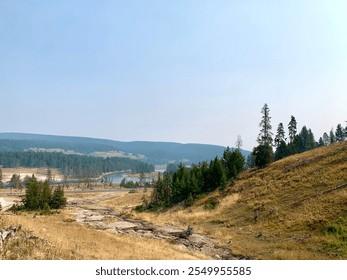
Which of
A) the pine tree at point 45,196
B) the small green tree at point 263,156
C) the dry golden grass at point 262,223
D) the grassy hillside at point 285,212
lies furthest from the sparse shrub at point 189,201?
the pine tree at point 45,196

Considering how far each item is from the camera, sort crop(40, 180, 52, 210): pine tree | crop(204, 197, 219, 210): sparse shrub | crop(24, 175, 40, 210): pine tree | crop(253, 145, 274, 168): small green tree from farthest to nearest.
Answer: crop(40, 180, 52, 210): pine tree
crop(253, 145, 274, 168): small green tree
crop(24, 175, 40, 210): pine tree
crop(204, 197, 219, 210): sparse shrub

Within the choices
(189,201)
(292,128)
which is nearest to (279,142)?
(292,128)

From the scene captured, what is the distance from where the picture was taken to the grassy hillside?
24.6 m

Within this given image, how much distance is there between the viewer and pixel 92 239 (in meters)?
23.5

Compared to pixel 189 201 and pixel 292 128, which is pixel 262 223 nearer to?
pixel 189 201

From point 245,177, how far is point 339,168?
23.0 meters

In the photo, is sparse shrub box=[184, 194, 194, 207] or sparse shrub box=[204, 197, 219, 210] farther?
sparse shrub box=[184, 194, 194, 207]

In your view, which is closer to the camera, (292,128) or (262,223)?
(262,223)

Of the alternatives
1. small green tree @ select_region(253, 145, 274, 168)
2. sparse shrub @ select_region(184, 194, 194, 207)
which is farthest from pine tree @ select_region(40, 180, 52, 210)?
small green tree @ select_region(253, 145, 274, 168)

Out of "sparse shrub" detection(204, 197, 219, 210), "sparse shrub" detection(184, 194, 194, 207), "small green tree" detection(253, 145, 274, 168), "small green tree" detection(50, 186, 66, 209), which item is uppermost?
"small green tree" detection(253, 145, 274, 168)

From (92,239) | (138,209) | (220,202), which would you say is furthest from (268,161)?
(92,239)

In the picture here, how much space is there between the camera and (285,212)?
35.8 meters

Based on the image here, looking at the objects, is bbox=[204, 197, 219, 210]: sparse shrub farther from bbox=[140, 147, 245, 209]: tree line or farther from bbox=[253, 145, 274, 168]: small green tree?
bbox=[253, 145, 274, 168]: small green tree
